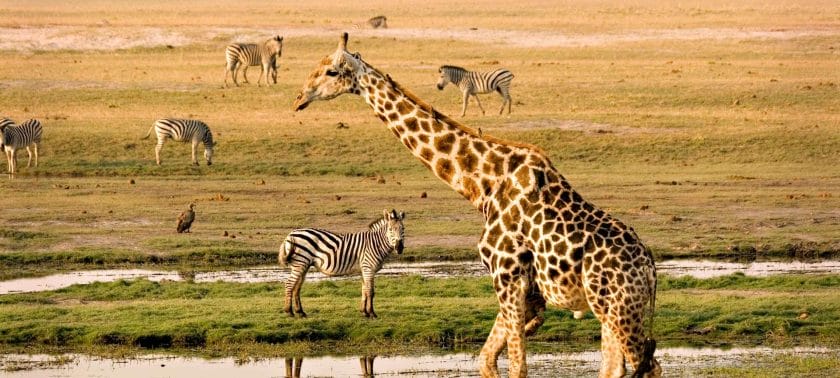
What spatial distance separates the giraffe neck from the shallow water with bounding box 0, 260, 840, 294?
9.13 meters

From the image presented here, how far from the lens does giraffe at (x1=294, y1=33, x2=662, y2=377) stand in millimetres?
9617

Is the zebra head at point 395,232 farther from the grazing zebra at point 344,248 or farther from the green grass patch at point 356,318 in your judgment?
the green grass patch at point 356,318

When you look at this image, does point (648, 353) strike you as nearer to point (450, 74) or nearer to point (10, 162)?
point (10, 162)

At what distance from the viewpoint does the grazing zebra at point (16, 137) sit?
3067cm

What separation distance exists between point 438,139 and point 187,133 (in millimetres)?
22496

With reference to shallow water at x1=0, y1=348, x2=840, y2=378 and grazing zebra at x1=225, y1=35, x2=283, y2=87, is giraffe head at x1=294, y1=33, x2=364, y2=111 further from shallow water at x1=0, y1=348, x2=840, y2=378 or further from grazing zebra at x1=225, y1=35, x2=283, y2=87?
grazing zebra at x1=225, y1=35, x2=283, y2=87

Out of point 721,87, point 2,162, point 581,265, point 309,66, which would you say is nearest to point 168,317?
point 581,265

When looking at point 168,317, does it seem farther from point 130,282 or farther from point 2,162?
point 2,162

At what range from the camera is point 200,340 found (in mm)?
15086

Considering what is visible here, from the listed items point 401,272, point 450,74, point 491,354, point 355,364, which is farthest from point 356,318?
point 450,74

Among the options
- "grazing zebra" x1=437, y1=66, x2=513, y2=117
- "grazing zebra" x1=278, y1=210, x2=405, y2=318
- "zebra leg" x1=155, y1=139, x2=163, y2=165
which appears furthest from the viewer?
"grazing zebra" x1=437, y1=66, x2=513, y2=117

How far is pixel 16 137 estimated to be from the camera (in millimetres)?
30766

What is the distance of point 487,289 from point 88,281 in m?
5.44

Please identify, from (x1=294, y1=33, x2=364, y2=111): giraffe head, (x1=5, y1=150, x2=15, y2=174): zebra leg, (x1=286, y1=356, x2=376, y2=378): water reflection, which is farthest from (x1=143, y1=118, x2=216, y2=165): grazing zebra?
→ (x1=294, y1=33, x2=364, y2=111): giraffe head
